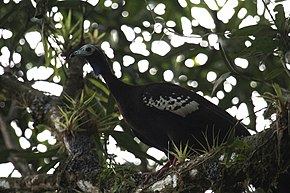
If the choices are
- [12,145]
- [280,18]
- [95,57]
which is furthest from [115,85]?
[280,18]

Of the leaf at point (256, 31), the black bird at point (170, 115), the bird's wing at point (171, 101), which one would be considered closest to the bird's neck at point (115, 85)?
the black bird at point (170, 115)

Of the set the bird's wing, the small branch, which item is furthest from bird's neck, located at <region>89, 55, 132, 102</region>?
the small branch

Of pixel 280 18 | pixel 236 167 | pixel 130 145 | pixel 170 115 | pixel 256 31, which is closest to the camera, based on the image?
pixel 236 167

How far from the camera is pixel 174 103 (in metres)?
3.96

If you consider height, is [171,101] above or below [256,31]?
below

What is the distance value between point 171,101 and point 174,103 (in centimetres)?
2

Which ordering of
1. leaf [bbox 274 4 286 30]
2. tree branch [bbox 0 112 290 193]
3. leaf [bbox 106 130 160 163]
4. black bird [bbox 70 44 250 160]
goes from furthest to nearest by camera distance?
1. leaf [bbox 106 130 160 163]
2. black bird [bbox 70 44 250 160]
3. leaf [bbox 274 4 286 30]
4. tree branch [bbox 0 112 290 193]

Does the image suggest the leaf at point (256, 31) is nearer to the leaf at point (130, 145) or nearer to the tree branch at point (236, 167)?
the tree branch at point (236, 167)

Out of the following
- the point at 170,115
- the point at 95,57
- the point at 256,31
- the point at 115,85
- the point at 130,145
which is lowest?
the point at 130,145

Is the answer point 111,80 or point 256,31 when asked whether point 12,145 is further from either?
point 256,31

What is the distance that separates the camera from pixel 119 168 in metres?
3.38

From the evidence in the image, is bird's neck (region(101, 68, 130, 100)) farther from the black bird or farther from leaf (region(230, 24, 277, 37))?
leaf (region(230, 24, 277, 37))

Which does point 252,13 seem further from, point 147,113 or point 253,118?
point 147,113

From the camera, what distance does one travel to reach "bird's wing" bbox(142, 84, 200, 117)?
12.9ft
